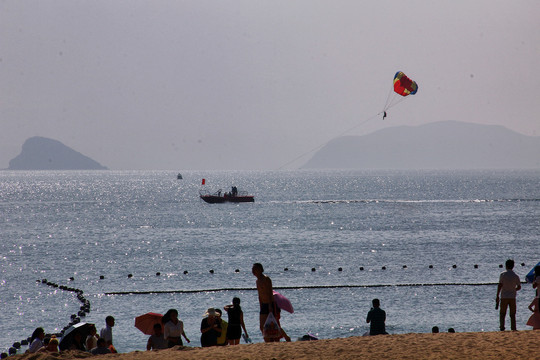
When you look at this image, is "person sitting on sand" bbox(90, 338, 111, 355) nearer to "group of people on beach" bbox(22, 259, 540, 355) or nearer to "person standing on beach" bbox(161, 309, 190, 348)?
"group of people on beach" bbox(22, 259, 540, 355)

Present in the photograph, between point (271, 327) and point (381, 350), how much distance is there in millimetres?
2414

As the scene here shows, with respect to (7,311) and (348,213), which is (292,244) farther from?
(348,213)

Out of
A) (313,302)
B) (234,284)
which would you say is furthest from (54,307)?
(313,302)

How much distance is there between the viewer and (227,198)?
14375cm

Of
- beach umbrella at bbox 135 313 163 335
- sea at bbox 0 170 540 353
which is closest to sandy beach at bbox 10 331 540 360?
beach umbrella at bbox 135 313 163 335

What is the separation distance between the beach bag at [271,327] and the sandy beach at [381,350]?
253mm

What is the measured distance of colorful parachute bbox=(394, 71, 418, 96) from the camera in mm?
52250

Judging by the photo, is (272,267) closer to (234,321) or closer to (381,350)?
(234,321)

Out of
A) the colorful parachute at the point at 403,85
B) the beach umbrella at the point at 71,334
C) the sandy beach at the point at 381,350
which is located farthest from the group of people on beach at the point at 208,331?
the colorful parachute at the point at 403,85

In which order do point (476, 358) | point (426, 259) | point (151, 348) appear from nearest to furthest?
point (476, 358)
point (151, 348)
point (426, 259)

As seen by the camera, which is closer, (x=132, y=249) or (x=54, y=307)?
(x=54, y=307)

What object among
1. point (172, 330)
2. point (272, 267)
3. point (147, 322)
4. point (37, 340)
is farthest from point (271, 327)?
point (272, 267)

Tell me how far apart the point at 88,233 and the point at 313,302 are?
57078 millimetres

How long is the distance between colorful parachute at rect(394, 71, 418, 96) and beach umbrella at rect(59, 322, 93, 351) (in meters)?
42.3
